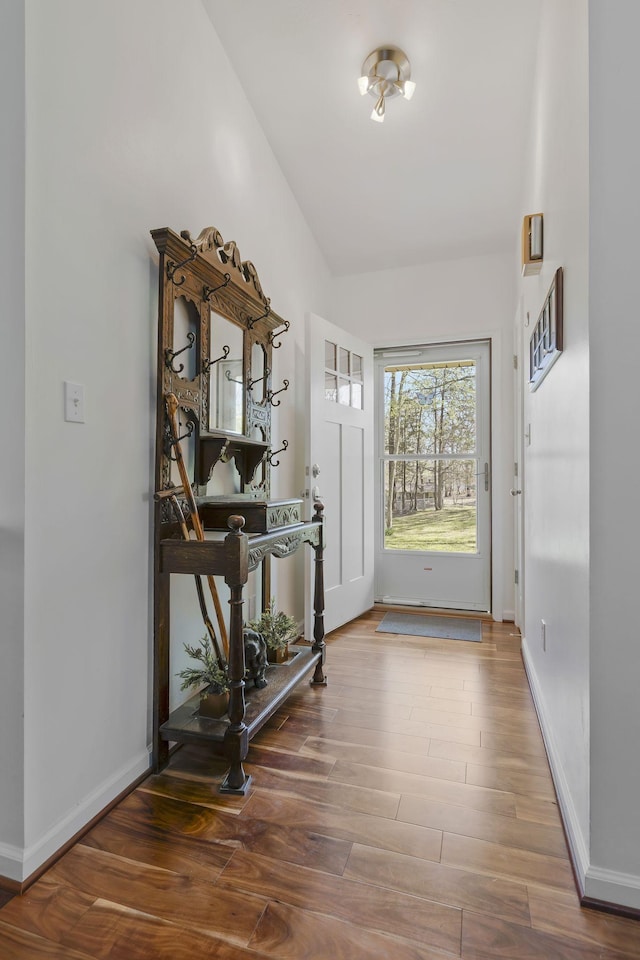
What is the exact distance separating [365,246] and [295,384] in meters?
1.24

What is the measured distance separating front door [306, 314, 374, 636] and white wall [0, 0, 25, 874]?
1815mm

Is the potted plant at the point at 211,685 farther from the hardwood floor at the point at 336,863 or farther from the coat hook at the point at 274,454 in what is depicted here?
the coat hook at the point at 274,454

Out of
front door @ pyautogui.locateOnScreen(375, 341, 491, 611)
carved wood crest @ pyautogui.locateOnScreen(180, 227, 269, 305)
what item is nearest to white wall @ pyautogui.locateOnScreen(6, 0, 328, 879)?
carved wood crest @ pyautogui.locateOnScreen(180, 227, 269, 305)

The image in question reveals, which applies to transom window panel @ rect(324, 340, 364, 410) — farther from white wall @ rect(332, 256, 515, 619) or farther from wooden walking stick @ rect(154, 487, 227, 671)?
wooden walking stick @ rect(154, 487, 227, 671)

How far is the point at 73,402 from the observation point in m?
1.41

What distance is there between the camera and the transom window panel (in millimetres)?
3262

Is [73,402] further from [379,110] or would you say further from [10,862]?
[379,110]

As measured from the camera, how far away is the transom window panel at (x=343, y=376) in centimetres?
326

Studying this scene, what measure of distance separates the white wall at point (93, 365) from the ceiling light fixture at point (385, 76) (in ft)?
2.45

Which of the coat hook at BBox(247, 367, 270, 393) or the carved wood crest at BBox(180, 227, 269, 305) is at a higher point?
the carved wood crest at BBox(180, 227, 269, 305)

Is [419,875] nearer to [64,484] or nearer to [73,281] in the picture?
[64,484]

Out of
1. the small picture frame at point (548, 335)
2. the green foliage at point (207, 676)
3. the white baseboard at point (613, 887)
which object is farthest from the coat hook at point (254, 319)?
the white baseboard at point (613, 887)

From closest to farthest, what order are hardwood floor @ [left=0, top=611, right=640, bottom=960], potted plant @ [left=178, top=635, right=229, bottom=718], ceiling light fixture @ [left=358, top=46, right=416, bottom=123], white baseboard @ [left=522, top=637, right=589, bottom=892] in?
hardwood floor @ [left=0, top=611, right=640, bottom=960] < white baseboard @ [left=522, top=637, right=589, bottom=892] < potted plant @ [left=178, top=635, right=229, bottom=718] < ceiling light fixture @ [left=358, top=46, right=416, bottom=123]

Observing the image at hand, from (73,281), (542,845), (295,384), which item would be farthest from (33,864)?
(295,384)
